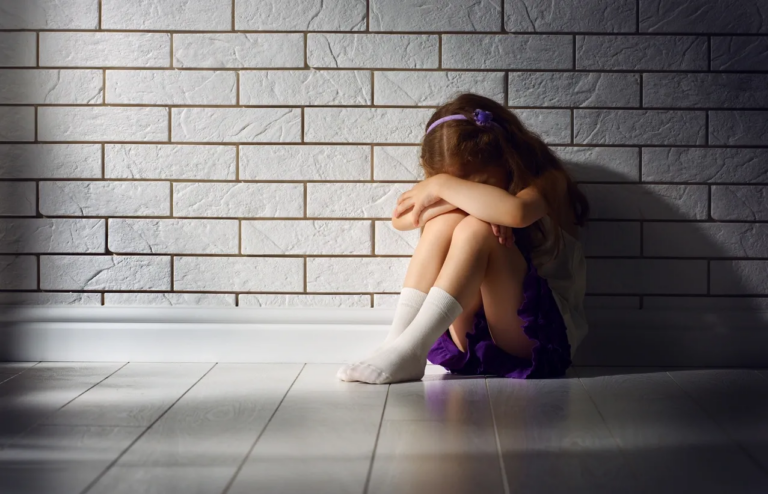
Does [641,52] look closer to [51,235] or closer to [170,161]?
[170,161]

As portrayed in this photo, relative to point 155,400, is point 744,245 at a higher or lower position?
higher

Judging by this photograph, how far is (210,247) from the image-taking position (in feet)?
7.65

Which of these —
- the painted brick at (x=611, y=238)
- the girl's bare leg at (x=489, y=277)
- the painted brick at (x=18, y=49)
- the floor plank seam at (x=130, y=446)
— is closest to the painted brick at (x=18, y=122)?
the painted brick at (x=18, y=49)

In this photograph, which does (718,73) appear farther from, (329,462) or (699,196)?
(329,462)

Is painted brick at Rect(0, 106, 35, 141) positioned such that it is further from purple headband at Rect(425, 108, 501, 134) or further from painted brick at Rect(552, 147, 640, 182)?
painted brick at Rect(552, 147, 640, 182)

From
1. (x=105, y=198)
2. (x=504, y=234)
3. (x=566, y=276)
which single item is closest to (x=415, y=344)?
(x=504, y=234)

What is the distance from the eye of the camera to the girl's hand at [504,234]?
201 cm

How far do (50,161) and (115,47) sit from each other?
369mm

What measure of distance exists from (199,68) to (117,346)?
2.64ft

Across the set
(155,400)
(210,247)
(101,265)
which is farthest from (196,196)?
(155,400)

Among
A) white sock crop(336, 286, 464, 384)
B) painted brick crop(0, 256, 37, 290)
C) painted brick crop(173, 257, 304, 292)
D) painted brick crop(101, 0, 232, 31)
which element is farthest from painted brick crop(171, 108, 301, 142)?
white sock crop(336, 286, 464, 384)

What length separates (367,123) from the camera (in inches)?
90.4

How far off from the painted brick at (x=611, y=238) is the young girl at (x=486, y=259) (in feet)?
0.28

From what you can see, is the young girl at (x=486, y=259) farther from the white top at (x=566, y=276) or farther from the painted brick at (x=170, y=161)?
the painted brick at (x=170, y=161)
